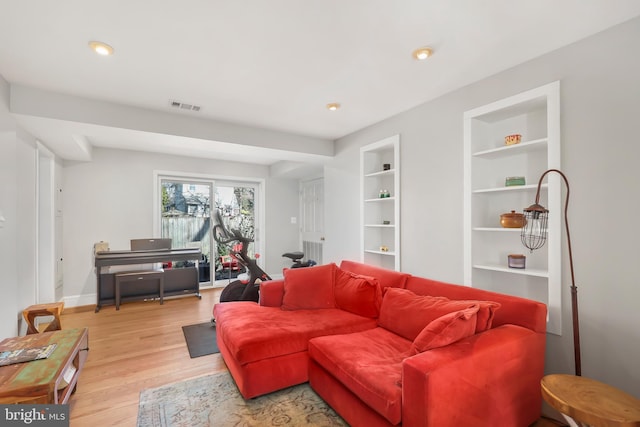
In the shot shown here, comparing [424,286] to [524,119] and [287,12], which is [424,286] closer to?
[524,119]

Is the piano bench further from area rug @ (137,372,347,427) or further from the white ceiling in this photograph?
area rug @ (137,372,347,427)

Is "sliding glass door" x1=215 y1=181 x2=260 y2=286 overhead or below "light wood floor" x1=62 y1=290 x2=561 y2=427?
overhead

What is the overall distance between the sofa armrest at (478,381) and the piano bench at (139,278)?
4.36 metres

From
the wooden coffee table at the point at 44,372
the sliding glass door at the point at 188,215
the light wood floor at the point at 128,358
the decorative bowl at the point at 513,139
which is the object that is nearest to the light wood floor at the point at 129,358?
the light wood floor at the point at 128,358

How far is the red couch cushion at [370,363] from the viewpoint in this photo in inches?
61.6

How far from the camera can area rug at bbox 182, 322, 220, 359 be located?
2995mm

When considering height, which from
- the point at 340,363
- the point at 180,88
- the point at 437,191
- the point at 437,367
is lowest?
the point at 340,363

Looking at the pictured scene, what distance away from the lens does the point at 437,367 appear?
146cm

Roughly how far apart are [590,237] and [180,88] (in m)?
3.32

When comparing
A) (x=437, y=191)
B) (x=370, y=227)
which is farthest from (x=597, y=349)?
(x=370, y=227)

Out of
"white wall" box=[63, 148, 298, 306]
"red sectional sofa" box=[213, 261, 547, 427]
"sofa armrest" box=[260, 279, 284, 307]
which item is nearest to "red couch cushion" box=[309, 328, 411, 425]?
"red sectional sofa" box=[213, 261, 547, 427]

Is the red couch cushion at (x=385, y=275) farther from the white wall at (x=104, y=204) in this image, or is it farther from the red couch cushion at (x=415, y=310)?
the white wall at (x=104, y=204)

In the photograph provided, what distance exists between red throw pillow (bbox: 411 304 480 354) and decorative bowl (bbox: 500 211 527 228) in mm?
881

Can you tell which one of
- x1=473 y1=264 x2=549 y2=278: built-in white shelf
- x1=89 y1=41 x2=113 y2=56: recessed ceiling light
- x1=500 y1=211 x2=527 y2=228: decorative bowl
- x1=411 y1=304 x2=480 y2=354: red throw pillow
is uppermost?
x1=89 y1=41 x2=113 y2=56: recessed ceiling light
